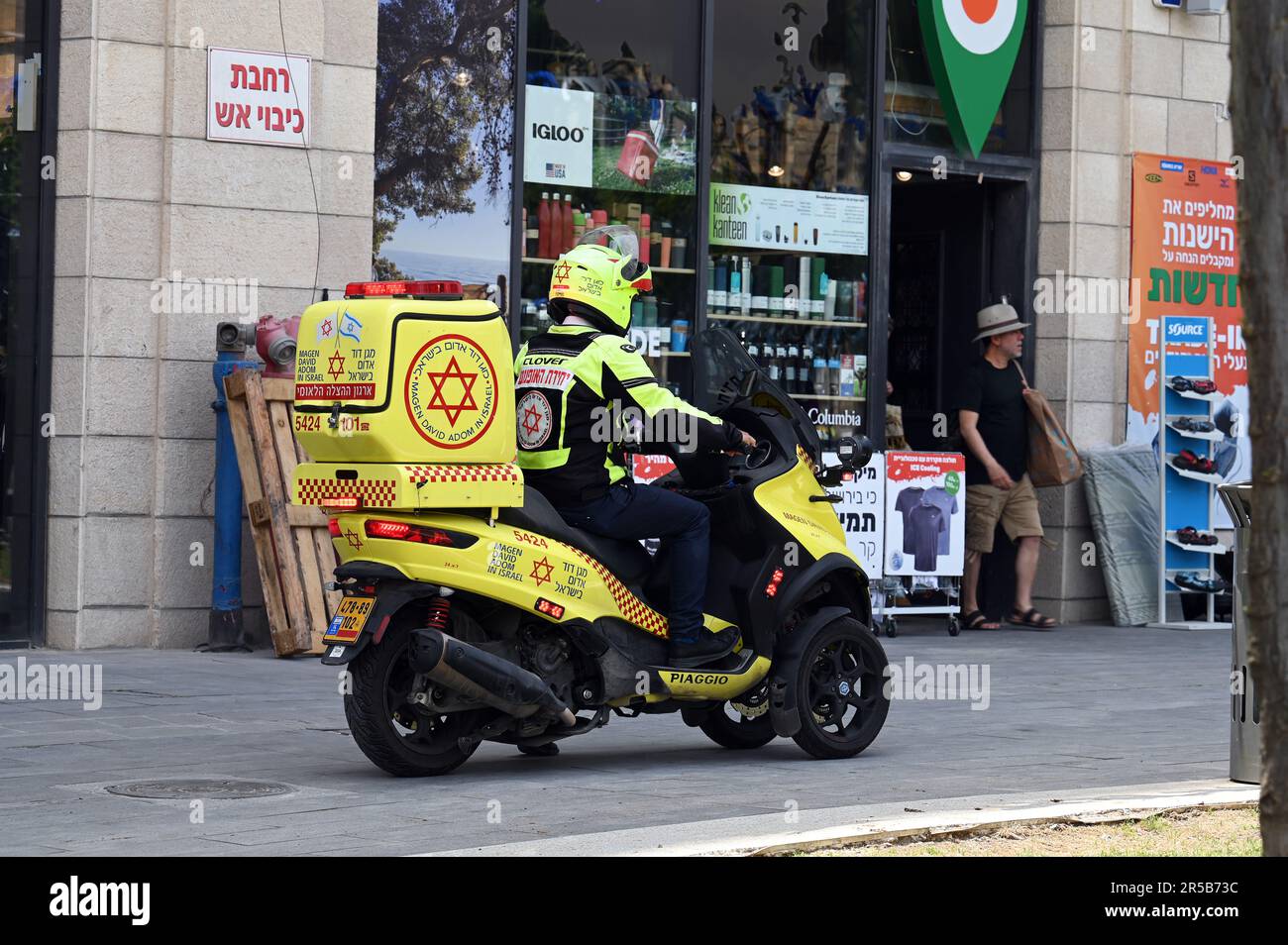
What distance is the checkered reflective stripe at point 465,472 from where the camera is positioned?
7.19 metres

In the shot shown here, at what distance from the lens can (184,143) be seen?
11.7 m

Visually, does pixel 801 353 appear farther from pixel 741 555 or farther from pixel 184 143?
pixel 741 555

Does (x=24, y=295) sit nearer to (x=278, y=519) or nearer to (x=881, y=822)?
(x=278, y=519)

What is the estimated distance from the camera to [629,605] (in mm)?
7902

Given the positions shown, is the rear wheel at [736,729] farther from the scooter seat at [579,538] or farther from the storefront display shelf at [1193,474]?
the storefront display shelf at [1193,474]

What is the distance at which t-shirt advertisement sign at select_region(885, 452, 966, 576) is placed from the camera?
1382 cm

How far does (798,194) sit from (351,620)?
7990mm

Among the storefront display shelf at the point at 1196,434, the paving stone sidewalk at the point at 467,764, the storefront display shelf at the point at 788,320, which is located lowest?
the paving stone sidewalk at the point at 467,764

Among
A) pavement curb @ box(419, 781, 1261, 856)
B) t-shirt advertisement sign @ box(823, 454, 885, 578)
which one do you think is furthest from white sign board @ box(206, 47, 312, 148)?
pavement curb @ box(419, 781, 1261, 856)

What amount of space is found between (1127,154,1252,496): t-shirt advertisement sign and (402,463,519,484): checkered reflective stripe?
9120mm

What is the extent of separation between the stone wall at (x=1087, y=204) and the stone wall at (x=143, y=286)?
623cm

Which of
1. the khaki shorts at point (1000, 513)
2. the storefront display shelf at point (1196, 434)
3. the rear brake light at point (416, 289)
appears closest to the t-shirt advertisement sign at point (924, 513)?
the khaki shorts at point (1000, 513)

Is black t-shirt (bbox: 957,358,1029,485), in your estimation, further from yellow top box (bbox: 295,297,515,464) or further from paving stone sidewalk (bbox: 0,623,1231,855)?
yellow top box (bbox: 295,297,515,464)
